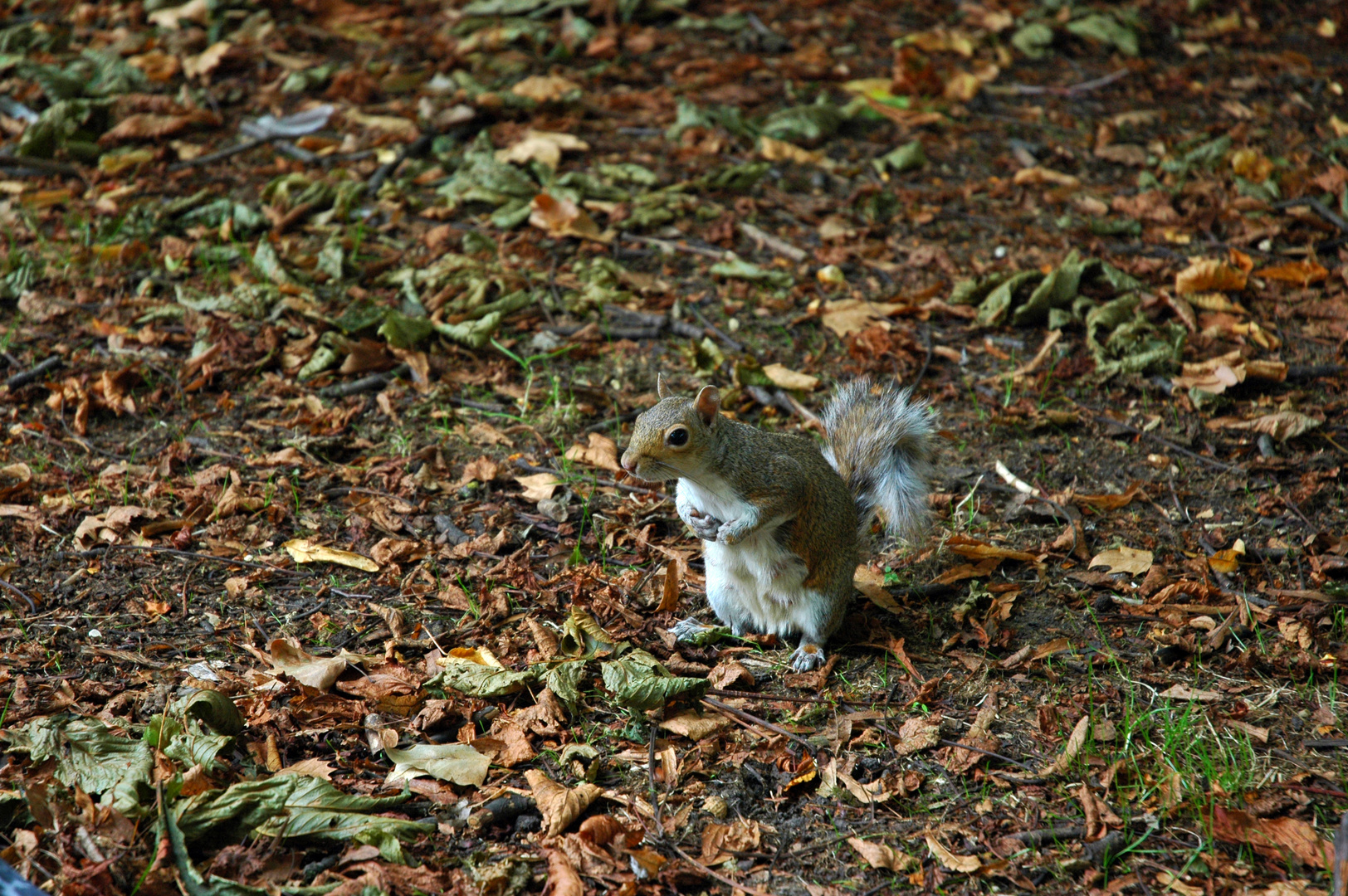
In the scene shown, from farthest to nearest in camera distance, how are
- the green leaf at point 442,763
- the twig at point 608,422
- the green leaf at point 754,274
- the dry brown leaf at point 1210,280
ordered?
the green leaf at point 754,274 < the dry brown leaf at point 1210,280 < the twig at point 608,422 < the green leaf at point 442,763

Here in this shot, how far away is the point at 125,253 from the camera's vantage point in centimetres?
475

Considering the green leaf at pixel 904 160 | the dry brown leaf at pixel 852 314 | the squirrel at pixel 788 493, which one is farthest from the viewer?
the green leaf at pixel 904 160

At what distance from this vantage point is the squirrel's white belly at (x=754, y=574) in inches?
114

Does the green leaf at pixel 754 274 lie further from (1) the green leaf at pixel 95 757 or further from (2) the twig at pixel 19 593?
(1) the green leaf at pixel 95 757

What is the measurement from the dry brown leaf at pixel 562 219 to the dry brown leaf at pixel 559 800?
297 cm

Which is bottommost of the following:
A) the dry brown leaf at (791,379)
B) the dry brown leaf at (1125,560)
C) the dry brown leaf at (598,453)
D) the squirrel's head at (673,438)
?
the dry brown leaf at (1125,560)

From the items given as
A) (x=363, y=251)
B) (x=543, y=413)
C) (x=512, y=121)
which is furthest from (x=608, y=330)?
(x=512, y=121)

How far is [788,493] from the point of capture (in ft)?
9.45

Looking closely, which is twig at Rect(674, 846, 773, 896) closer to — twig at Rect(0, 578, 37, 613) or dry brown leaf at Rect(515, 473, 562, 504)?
dry brown leaf at Rect(515, 473, 562, 504)

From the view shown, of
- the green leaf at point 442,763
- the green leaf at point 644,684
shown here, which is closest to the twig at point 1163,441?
the green leaf at point 644,684

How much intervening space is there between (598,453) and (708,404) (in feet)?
3.30

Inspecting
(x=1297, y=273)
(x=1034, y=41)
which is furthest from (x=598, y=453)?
(x=1034, y=41)

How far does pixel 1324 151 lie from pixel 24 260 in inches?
241

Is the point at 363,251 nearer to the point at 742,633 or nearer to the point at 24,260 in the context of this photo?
the point at 24,260
